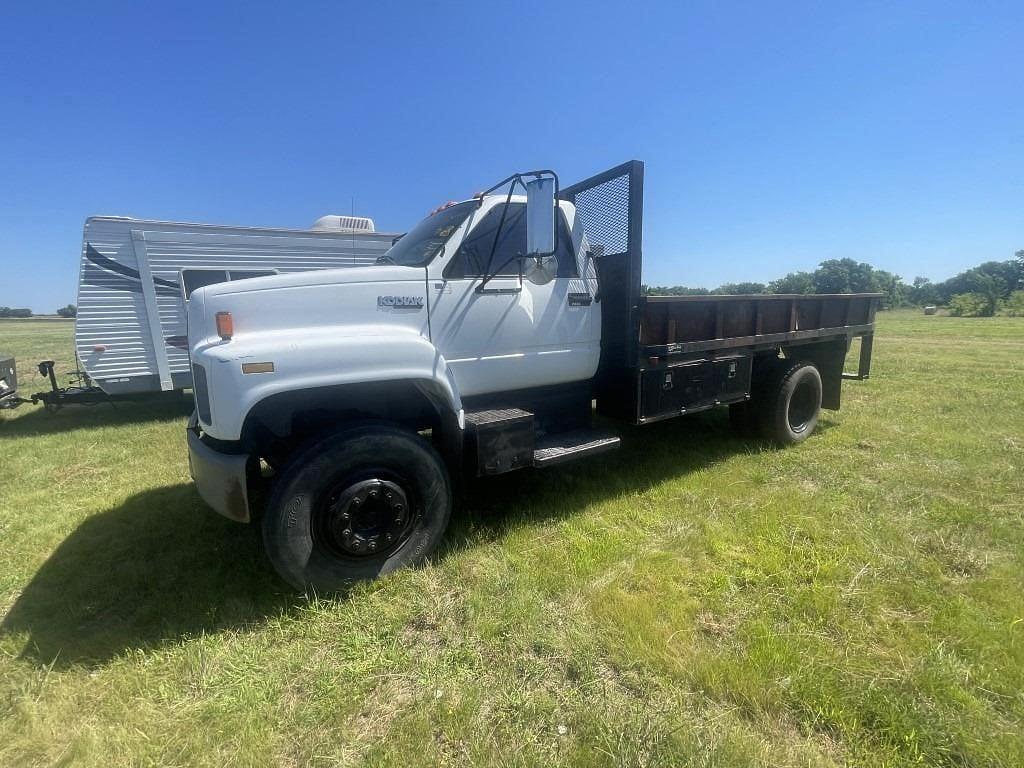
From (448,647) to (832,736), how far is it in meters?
1.61

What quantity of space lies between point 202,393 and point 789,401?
17.1 feet

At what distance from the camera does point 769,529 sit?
3289mm

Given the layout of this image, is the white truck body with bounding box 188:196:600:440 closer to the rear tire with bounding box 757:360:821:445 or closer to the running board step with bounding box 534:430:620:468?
the running board step with bounding box 534:430:620:468

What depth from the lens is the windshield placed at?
323 cm

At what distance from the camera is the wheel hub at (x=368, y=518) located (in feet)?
8.68

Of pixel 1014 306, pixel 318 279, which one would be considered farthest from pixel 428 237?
pixel 1014 306

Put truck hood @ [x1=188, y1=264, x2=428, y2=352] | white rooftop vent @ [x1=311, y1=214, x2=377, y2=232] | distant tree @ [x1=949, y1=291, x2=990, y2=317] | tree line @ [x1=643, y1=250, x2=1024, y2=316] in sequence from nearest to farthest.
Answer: truck hood @ [x1=188, y1=264, x2=428, y2=352] → white rooftop vent @ [x1=311, y1=214, x2=377, y2=232] → distant tree @ [x1=949, y1=291, x2=990, y2=317] → tree line @ [x1=643, y1=250, x2=1024, y2=316]

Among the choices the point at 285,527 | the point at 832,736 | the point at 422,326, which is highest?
the point at 422,326

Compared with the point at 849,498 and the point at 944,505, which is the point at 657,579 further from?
the point at 944,505

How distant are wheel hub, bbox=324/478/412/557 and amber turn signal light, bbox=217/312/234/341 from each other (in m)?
1.04

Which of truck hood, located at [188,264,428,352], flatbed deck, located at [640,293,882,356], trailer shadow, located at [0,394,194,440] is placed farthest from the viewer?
trailer shadow, located at [0,394,194,440]

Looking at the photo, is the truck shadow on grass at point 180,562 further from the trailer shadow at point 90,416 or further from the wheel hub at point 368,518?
the trailer shadow at point 90,416

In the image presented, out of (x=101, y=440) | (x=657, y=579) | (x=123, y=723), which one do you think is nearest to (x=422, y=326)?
(x=657, y=579)

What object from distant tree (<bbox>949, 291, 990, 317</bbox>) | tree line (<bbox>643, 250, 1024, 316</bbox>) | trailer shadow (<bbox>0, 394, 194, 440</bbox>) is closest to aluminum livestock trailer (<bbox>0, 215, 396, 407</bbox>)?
trailer shadow (<bbox>0, 394, 194, 440</bbox>)
